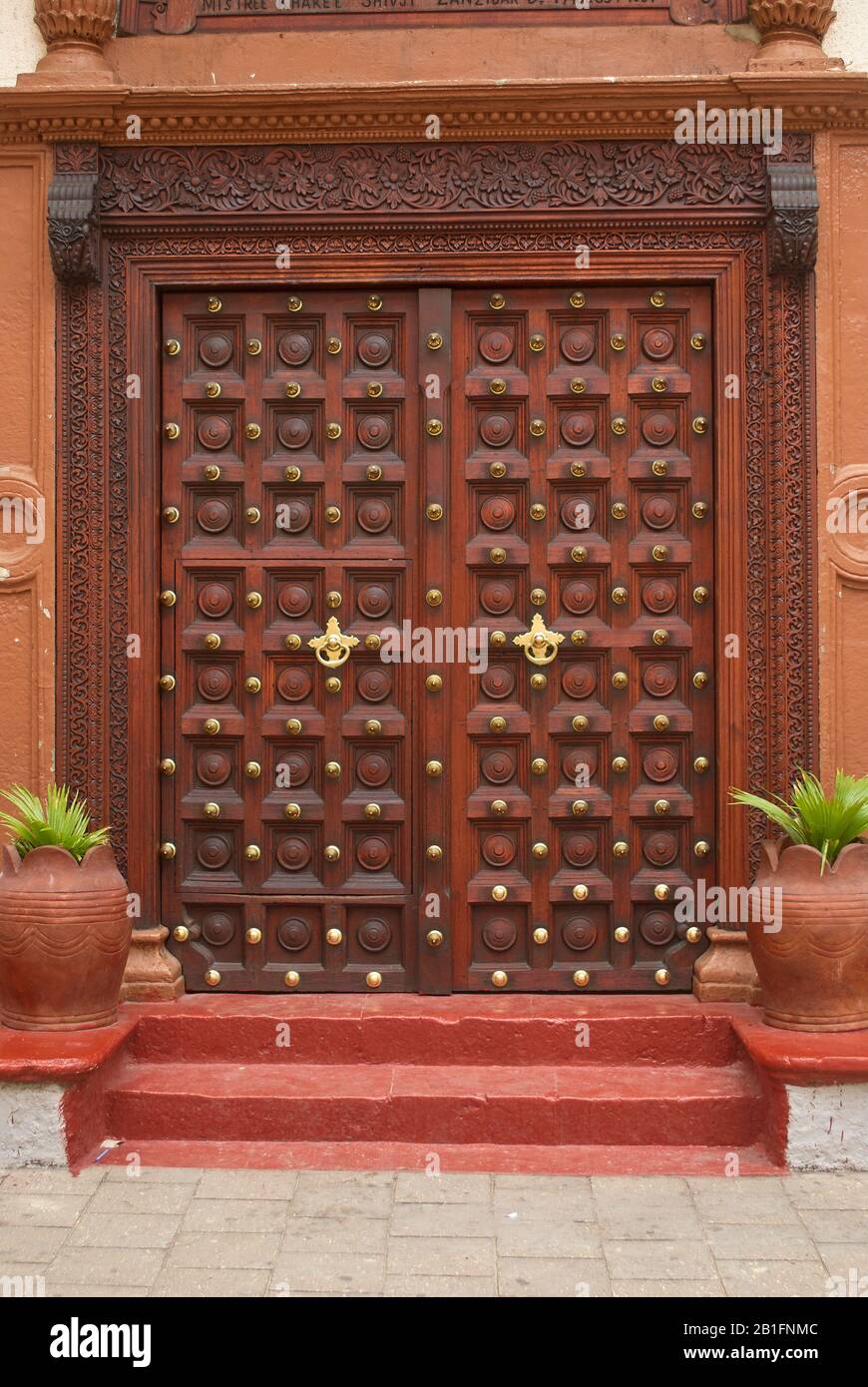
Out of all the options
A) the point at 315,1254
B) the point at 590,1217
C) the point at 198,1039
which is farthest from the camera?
the point at 198,1039

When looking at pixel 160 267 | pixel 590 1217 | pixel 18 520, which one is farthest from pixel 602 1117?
pixel 160 267

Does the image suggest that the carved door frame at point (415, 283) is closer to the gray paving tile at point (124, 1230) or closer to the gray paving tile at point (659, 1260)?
the gray paving tile at point (124, 1230)

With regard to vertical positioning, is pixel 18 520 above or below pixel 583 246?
below

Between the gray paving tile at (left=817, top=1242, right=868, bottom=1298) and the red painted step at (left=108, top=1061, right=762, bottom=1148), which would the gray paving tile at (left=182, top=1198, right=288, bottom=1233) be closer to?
the red painted step at (left=108, top=1061, right=762, bottom=1148)

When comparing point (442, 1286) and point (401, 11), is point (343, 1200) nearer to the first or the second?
point (442, 1286)

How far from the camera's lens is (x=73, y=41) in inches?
204

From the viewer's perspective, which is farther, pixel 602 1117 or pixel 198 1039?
pixel 198 1039

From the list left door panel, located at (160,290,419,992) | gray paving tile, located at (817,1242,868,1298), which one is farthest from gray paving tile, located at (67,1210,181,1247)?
gray paving tile, located at (817,1242,868,1298)

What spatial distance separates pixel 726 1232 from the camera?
3859 millimetres

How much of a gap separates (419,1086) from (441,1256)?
100 centimetres

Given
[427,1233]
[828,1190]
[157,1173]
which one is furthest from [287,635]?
[828,1190]
